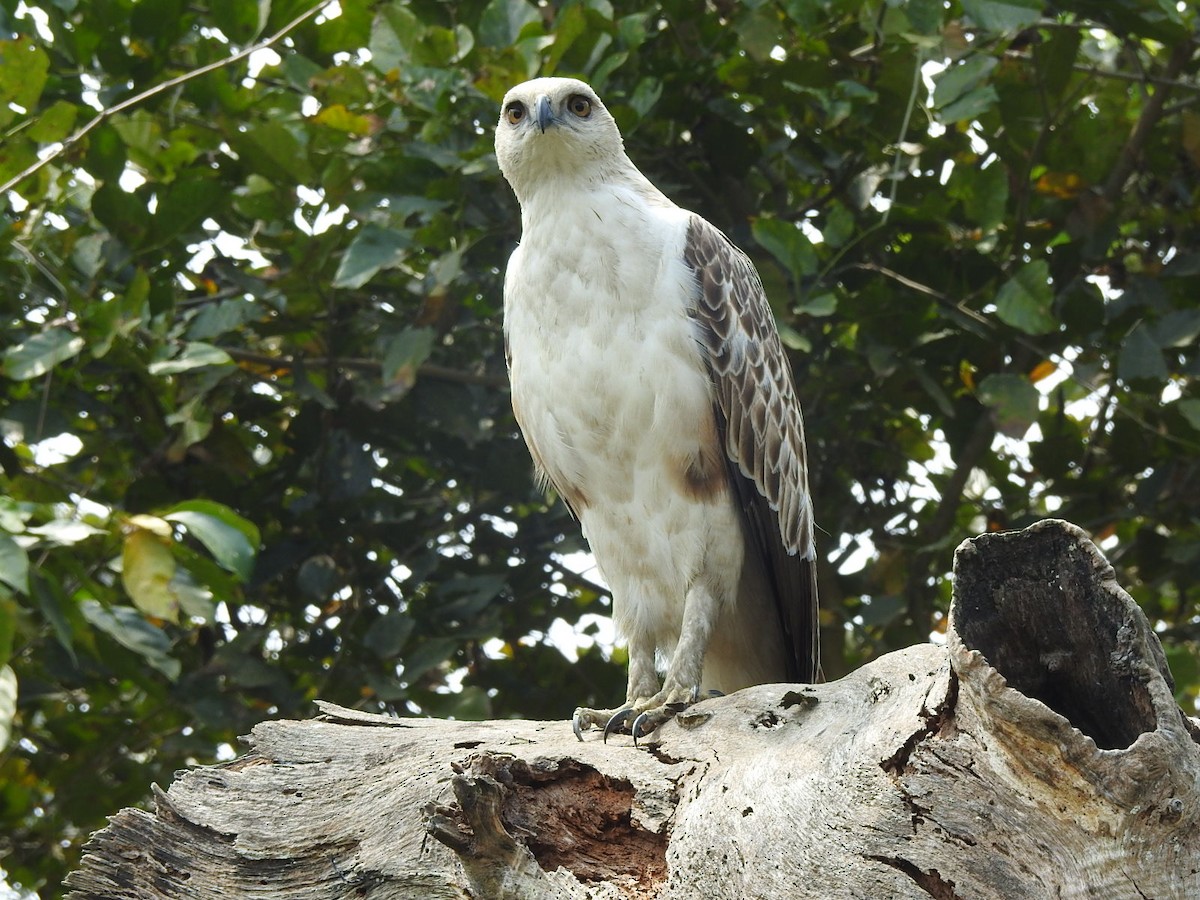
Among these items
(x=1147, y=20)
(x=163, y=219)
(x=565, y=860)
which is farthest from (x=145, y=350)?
(x=1147, y=20)

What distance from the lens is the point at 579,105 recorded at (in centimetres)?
445

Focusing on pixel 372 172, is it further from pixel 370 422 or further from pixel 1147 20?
pixel 1147 20

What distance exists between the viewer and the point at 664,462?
416cm

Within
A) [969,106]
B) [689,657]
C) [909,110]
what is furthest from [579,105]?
[689,657]

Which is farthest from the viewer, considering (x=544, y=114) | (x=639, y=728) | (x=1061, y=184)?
(x=1061, y=184)

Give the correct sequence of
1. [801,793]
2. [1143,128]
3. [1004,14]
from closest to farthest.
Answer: [801,793] → [1004,14] → [1143,128]

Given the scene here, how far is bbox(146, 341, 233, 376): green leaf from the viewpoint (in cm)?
473

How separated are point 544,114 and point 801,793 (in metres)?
2.50

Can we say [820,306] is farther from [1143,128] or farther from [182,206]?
[182,206]

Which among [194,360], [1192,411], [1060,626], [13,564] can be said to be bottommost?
[1060,626]

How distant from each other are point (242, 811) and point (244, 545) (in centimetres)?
121

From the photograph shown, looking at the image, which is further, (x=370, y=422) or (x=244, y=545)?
(x=370, y=422)

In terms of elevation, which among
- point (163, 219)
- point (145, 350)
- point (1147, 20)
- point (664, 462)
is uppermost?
point (1147, 20)

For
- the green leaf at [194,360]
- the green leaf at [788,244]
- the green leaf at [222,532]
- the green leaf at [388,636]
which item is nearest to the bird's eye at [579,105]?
the green leaf at [788,244]
